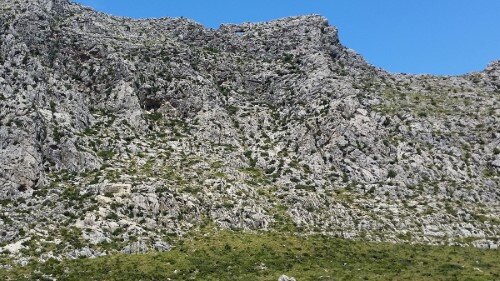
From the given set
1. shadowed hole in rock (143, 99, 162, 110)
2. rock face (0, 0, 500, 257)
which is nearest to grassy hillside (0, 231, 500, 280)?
rock face (0, 0, 500, 257)

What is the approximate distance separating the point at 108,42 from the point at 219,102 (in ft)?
89.7

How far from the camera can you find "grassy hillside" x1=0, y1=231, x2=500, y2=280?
183 feet

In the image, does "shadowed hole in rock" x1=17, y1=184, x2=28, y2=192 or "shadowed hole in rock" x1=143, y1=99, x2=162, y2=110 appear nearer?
"shadowed hole in rock" x1=17, y1=184, x2=28, y2=192

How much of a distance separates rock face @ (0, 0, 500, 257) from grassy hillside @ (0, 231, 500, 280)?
3.19m

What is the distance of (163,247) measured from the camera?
6391 centimetres

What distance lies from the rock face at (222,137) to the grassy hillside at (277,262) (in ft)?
10.5

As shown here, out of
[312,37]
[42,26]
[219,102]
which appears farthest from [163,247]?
[312,37]

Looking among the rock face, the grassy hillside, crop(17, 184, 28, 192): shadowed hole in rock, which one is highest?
the rock face

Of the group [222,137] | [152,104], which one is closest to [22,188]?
[152,104]

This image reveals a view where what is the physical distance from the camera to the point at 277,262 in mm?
61219

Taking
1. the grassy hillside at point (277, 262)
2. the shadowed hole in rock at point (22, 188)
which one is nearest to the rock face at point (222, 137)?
the shadowed hole in rock at point (22, 188)

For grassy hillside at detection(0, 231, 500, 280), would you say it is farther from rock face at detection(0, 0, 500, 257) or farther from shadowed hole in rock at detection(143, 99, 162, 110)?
shadowed hole in rock at detection(143, 99, 162, 110)

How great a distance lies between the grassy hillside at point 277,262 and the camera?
55.8 m

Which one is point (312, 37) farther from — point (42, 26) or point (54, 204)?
point (54, 204)
